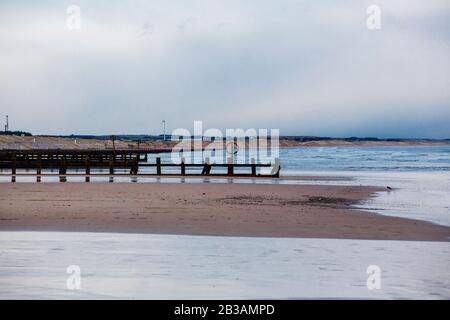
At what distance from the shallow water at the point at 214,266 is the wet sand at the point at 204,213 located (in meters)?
1.27

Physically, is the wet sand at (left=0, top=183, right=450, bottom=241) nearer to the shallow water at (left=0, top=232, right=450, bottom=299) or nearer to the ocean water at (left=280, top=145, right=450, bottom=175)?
the shallow water at (left=0, top=232, right=450, bottom=299)

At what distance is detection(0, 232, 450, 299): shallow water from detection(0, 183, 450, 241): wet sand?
1.27 meters

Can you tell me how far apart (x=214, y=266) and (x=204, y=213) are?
8.08 meters

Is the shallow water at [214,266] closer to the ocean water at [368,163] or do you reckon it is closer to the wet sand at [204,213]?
the wet sand at [204,213]

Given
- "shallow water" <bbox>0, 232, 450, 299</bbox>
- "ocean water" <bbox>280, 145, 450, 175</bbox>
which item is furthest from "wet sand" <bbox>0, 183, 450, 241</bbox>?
"ocean water" <bbox>280, 145, 450, 175</bbox>

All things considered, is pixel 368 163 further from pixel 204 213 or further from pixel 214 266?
pixel 214 266

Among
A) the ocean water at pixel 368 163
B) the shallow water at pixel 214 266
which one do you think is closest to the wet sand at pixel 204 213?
the shallow water at pixel 214 266

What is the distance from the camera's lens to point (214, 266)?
10727 mm

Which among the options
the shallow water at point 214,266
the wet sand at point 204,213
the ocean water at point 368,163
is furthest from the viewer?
the ocean water at point 368,163

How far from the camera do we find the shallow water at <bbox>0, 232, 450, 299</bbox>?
351 inches

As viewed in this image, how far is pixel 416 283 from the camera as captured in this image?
31.3ft

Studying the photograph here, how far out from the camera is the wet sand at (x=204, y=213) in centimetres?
1535
